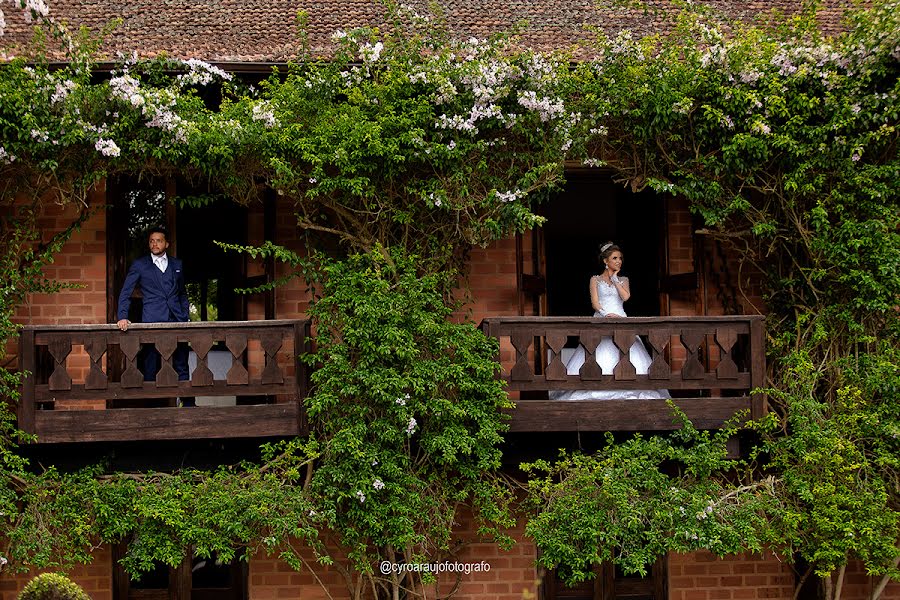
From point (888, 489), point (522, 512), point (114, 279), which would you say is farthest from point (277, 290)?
point (888, 489)

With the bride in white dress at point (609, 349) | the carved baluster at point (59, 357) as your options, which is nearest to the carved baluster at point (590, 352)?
the bride in white dress at point (609, 349)

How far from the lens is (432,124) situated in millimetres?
9227

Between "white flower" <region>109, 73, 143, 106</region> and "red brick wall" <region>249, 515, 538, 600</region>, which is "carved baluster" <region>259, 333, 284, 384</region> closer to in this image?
"red brick wall" <region>249, 515, 538, 600</region>

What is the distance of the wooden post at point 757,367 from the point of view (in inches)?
371

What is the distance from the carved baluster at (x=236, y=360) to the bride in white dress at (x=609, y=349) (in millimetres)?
2741

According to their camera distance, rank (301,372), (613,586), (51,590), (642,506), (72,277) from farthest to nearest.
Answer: (613,586)
(72,277)
(301,372)
(642,506)
(51,590)

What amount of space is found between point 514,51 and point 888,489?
4980 millimetres

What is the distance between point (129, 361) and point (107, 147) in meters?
1.74

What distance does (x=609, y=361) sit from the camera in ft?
31.7

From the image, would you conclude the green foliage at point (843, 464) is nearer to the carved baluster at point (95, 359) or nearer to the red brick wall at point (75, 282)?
the carved baluster at point (95, 359)

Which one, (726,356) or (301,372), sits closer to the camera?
(301,372)

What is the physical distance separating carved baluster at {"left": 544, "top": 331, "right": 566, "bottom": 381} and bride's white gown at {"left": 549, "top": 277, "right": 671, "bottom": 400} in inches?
13.2

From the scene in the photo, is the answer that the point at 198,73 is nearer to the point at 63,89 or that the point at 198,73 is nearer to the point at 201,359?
the point at 63,89

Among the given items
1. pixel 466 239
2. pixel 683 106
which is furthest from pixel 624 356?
pixel 683 106
